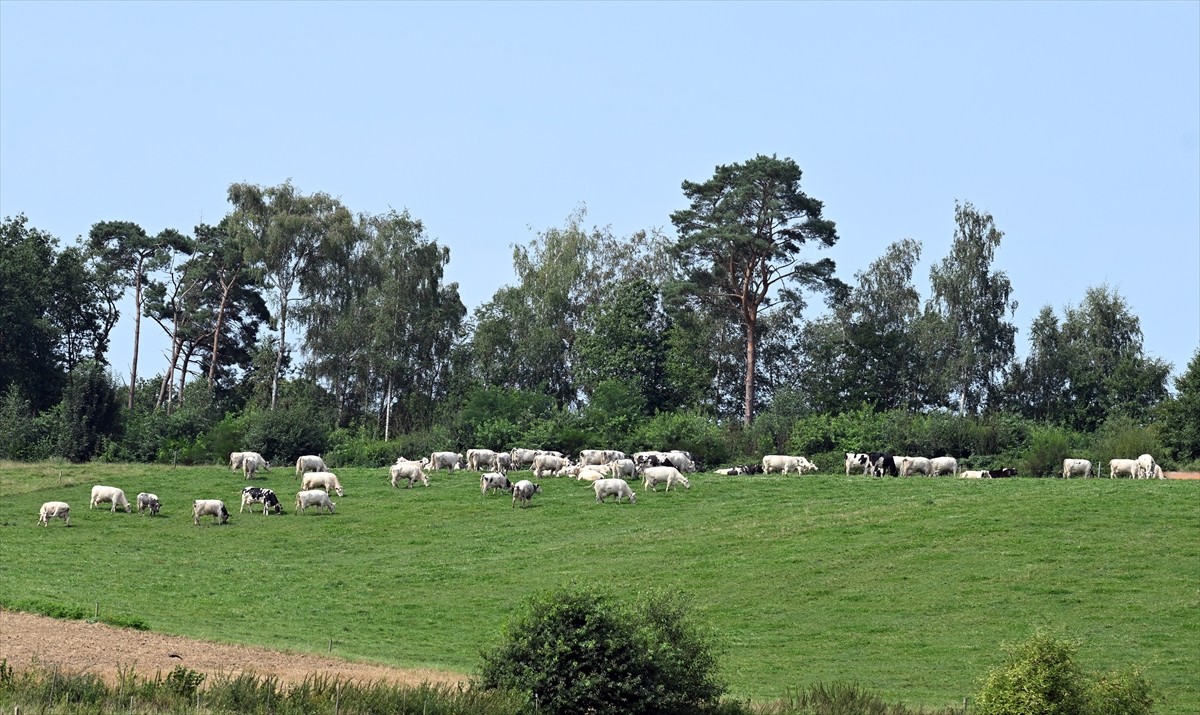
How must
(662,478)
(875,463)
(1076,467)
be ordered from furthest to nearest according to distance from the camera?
1. (875,463)
2. (1076,467)
3. (662,478)

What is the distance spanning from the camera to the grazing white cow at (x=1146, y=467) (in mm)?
57531

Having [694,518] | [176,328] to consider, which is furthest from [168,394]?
[694,518]

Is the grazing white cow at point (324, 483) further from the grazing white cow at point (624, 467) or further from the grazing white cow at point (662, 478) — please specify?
the grazing white cow at point (662, 478)

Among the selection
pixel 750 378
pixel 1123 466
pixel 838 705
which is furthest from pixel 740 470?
pixel 838 705

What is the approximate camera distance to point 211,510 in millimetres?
49688

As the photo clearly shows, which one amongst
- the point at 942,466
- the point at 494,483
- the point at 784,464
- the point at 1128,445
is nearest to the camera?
the point at 494,483

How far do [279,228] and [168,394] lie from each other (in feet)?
69.2

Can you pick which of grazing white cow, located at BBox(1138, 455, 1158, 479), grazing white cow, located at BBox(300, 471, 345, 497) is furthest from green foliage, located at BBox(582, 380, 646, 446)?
grazing white cow, located at BBox(1138, 455, 1158, 479)

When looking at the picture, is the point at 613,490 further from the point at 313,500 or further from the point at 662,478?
the point at 313,500

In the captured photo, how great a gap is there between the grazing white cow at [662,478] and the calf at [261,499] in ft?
44.3

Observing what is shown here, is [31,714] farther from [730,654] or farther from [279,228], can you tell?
[279,228]

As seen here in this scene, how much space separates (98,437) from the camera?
8006 centimetres

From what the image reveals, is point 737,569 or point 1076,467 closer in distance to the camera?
point 737,569

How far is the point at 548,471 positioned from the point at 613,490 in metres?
8.75
